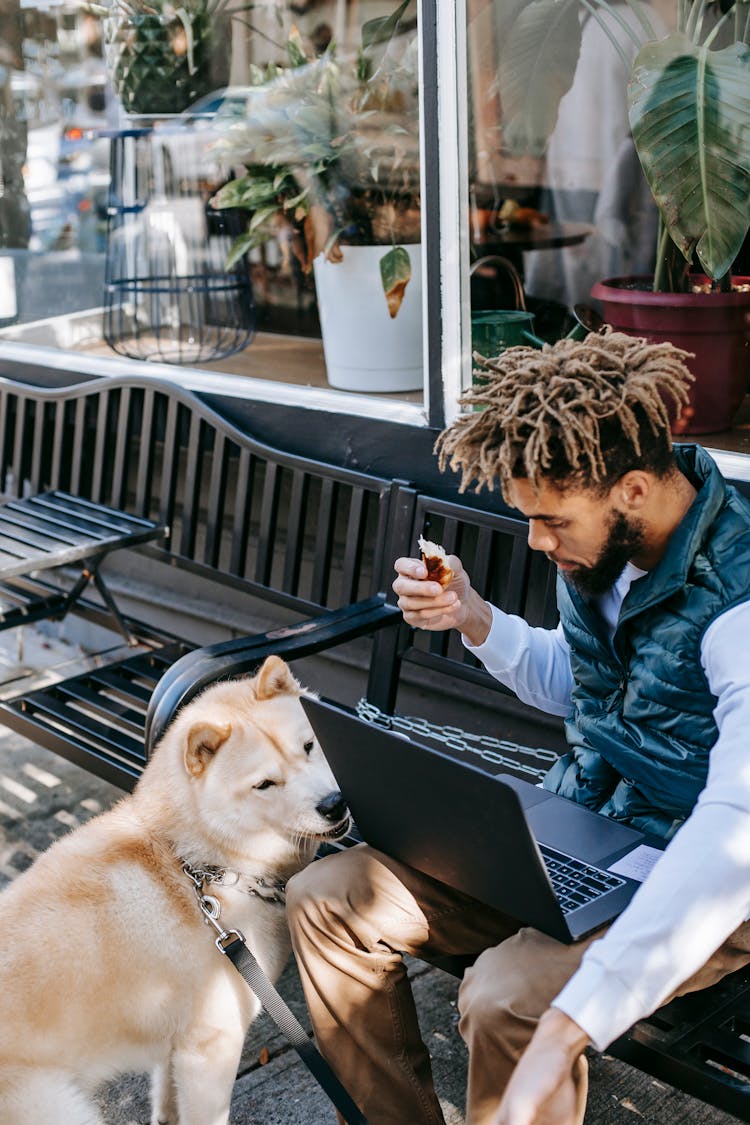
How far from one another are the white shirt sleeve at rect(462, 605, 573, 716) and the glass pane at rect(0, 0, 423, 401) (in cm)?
147

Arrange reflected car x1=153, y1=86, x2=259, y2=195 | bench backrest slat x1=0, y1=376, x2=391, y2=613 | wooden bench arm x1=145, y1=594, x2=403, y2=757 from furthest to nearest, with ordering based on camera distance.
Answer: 1. reflected car x1=153, y1=86, x2=259, y2=195
2. bench backrest slat x1=0, y1=376, x2=391, y2=613
3. wooden bench arm x1=145, y1=594, x2=403, y2=757

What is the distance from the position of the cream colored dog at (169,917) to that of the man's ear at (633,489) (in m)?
0.88

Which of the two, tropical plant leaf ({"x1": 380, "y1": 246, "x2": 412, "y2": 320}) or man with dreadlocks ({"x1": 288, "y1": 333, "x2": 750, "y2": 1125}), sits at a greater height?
tropical plant leaf ({"x1": 380, "y1": 246, "x2": 412, "y2": 320})

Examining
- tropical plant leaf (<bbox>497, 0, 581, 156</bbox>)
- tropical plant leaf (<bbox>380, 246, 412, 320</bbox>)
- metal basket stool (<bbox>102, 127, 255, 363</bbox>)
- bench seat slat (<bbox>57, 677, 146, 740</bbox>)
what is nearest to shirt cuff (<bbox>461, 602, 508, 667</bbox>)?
bench seat slat (<bbox>57, 677, 146, 740</bbox>)

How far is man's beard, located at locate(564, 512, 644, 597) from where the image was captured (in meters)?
2.12

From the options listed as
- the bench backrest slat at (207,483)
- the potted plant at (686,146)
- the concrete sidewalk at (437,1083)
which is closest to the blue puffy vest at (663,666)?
the concrete sidewalk at (437,1083)

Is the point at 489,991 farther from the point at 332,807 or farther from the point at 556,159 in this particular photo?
the point at 556,159

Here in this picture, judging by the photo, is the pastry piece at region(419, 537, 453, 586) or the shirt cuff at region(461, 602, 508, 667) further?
the shirt cuff at region(461, 602, 508, 667)

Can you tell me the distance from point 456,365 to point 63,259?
2853 millimetres

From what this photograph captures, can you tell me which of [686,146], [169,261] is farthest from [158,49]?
[686,146]

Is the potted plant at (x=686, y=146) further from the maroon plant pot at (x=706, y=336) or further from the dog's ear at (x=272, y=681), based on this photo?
the dog's ear at (x=272, y=681)

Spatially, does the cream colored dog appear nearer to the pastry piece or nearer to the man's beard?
the pastry piece

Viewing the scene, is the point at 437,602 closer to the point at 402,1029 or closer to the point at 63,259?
the point at 402,1029

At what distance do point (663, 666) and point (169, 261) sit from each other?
12.9 ft
